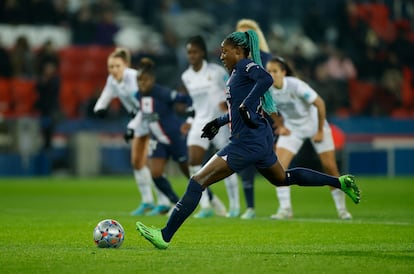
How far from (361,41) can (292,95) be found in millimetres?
16642

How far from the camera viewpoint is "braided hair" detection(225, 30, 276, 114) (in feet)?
32.3

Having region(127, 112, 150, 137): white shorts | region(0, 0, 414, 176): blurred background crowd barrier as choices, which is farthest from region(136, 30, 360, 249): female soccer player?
region(0, 0, 414, 176): blurred background crowd barrier

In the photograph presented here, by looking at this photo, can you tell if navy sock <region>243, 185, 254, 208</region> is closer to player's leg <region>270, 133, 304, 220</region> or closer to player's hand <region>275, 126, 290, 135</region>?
player's leg <region>270, 133, 304, 220</region>

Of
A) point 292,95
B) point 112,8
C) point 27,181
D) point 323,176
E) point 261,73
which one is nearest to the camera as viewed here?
point 261,73

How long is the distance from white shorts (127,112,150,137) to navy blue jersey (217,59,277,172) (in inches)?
219

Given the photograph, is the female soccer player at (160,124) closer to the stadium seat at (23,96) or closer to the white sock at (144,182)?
the white sock at (144,182)

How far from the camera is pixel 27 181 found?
79.5 feet

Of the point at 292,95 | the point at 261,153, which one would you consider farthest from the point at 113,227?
the point at 292,95

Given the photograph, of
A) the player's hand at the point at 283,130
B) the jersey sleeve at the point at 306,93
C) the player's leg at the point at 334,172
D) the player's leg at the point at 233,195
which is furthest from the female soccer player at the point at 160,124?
the player's leg at the point at 334,172

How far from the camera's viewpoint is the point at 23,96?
26.2 metres

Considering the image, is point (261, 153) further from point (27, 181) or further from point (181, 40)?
point (181, 40)

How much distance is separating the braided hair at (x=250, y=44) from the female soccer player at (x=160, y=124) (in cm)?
497

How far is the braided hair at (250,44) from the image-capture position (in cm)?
984

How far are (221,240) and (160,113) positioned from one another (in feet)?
15.4
